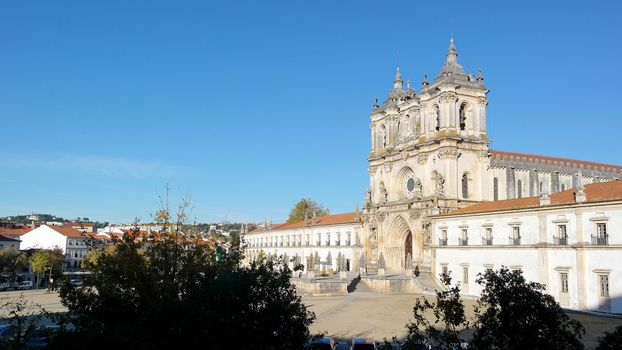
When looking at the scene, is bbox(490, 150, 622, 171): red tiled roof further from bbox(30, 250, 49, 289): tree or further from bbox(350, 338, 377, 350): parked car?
bbox(30, 250, 49, 289): tree

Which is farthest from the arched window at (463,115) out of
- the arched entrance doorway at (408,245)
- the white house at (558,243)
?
the arched entrance doorway at (408,245)

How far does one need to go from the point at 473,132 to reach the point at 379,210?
13.4 metres

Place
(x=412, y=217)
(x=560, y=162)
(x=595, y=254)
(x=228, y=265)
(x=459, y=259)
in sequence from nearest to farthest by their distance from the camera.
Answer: (x=228, y=265), (x=595, y=254), (x=459, y=259), (x=412, y=217), (x=560, y=162)

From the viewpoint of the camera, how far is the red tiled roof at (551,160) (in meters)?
56.2

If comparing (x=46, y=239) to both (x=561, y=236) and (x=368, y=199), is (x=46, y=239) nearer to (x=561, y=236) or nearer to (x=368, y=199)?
(x=368, y=199)

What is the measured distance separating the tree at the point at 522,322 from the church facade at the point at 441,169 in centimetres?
3827

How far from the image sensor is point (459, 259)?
45594mm

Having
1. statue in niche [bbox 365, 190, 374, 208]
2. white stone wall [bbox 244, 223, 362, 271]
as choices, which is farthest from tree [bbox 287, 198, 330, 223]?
statue in niche [bbox 365, 190, 374, 208]

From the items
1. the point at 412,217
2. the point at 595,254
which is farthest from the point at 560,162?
the point at 595,254

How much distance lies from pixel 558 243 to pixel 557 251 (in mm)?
560

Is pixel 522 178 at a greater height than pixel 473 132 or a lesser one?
lesser

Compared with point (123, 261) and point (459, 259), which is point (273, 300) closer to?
point (123, 261)

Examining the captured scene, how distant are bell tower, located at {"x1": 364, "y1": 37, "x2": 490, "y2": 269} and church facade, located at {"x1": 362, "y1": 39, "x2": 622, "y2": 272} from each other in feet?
0.31

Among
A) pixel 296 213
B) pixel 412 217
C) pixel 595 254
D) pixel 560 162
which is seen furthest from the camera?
pixel 296 213
